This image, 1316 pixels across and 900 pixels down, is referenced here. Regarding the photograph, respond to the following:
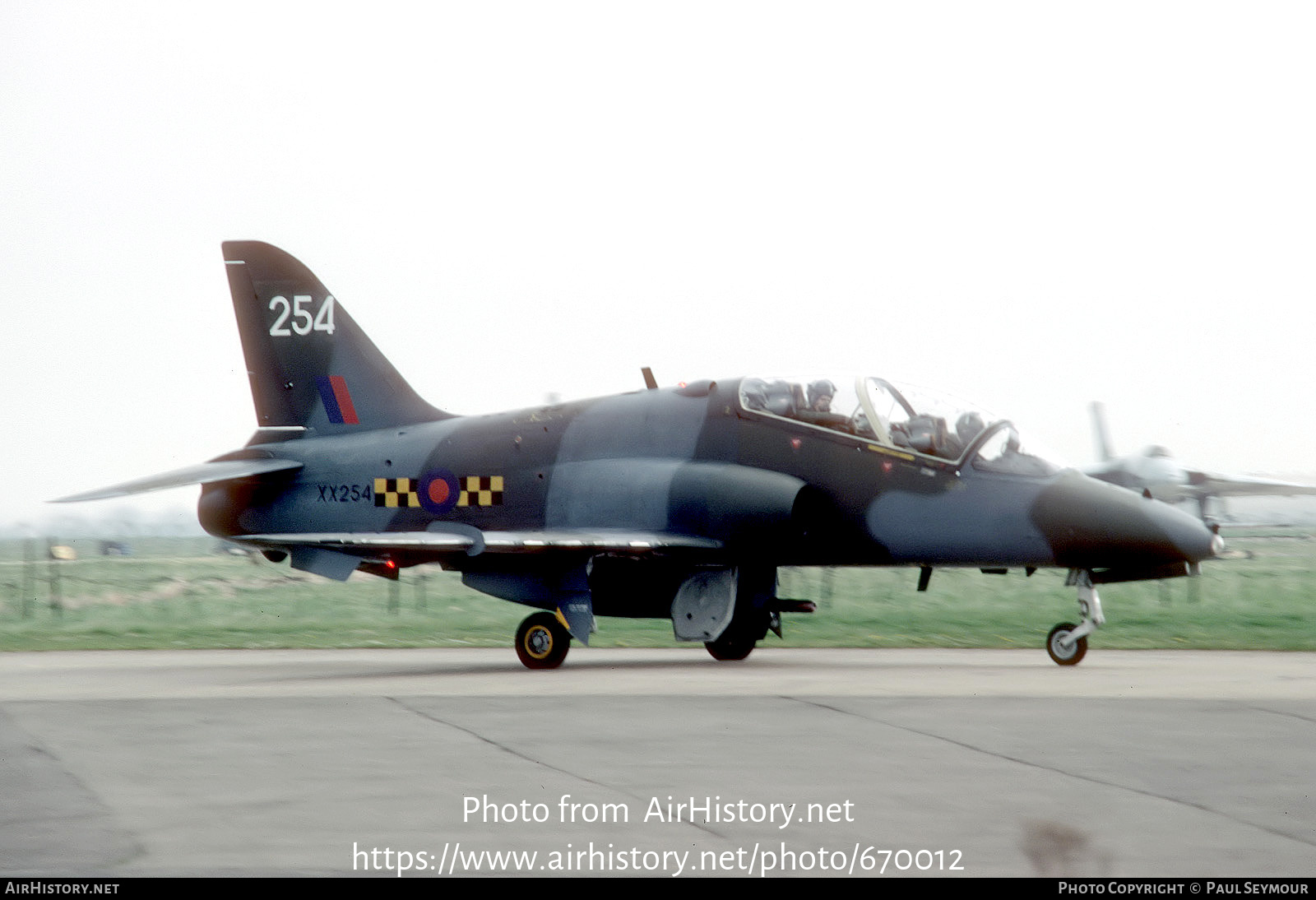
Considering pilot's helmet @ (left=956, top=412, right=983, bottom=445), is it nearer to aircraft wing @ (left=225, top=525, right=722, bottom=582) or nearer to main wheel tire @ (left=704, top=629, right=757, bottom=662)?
aircraft wing @ (left=225, top=525, right=722, bottom=582)

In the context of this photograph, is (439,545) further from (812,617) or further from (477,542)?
(812,617)

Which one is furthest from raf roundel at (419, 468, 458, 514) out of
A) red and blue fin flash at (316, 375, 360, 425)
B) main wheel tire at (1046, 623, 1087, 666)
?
main wheel tire at (1046, 623, 1087, 666)

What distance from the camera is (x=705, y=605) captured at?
1698 centimetres

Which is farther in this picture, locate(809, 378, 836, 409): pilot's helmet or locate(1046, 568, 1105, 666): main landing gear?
locate(809, 378, 836, 409): pilot's helmet

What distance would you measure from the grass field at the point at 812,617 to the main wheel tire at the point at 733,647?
8.35 ft

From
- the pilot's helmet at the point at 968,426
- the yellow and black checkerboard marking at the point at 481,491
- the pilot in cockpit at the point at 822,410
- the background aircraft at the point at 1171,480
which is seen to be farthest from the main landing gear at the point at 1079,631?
the background aircraft at the point at 1171,480

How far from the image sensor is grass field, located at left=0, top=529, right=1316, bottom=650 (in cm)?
2109

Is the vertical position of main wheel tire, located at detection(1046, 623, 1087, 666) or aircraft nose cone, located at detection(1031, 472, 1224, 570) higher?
aircraft nose cone, located at detection(1031, 472, 1224, 570)

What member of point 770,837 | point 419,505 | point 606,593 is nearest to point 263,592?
point 419,505

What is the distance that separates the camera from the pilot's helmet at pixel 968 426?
16.0m

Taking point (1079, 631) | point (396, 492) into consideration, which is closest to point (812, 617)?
point (396, 492)

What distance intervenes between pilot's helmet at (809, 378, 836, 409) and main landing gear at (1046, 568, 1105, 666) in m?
3.13

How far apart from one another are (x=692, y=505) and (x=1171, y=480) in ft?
101
